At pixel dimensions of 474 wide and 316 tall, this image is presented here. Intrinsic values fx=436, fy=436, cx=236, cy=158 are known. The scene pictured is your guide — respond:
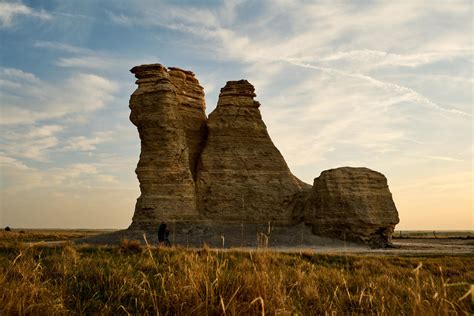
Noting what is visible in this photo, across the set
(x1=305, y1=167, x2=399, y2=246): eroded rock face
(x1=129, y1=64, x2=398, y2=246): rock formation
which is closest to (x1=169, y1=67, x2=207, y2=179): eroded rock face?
(x1=129, y1=64, x2=398, y2=246): rock formation

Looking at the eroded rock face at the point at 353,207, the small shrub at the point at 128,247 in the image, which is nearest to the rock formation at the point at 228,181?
the eroded rock face at the point at 353,207

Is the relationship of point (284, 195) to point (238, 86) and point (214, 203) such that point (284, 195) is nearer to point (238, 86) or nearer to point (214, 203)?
point (214, 203)

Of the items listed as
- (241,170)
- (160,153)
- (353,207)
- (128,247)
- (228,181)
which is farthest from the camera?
(241,170)

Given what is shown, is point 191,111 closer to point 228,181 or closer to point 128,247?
point 228,181

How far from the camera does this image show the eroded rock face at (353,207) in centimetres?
3353

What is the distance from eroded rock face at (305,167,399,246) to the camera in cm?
3353

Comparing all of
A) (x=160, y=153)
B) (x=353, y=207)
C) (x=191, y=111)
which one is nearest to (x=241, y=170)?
(x=160, y=153)

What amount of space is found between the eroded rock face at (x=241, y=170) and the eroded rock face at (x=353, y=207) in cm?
276

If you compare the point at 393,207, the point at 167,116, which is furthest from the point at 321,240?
the point at 167,116

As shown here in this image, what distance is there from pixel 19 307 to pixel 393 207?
34434 mm

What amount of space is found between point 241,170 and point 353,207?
964cm

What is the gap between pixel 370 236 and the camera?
33.8 metres

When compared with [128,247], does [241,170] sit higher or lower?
higher

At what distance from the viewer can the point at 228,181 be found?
36.3 m
